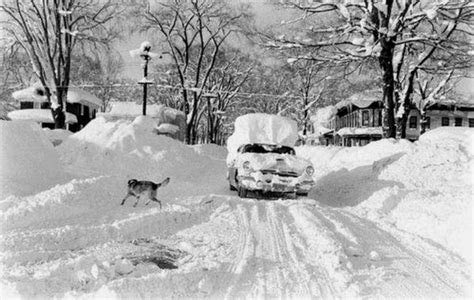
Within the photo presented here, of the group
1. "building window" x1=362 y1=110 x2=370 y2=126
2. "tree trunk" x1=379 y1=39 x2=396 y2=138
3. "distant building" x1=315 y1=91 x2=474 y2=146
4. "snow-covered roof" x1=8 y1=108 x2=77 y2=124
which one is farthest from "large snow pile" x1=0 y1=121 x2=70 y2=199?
"building window" x1=362 y1=110 x2=370 y2=126

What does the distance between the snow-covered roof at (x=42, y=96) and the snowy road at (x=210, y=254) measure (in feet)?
124

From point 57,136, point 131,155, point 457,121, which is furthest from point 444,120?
point 131,155

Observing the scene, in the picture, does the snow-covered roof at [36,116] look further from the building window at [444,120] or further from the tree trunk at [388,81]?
the building window at [444,120]

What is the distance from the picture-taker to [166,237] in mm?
6996

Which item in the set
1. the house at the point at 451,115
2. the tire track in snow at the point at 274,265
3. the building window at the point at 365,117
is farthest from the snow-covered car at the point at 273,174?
the house at the point at 451,115

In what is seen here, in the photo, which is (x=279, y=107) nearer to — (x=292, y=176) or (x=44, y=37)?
(x=44, y=37)

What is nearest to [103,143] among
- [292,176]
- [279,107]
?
[292,176]

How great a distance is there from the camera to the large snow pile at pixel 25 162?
10.0 m

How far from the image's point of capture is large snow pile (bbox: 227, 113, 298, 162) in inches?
648

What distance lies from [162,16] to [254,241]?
28981mm

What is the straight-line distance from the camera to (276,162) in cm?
1216

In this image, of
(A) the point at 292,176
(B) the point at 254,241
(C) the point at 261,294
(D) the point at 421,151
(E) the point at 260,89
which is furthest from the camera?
(E) the point at 260,89

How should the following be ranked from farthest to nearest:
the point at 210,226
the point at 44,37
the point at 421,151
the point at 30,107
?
the point at 30,107 → the point at 44,37 → the point at 421,151 → the point at 210,226

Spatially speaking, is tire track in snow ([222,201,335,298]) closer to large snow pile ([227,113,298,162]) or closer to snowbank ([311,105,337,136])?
large snow pile ([227,113,298,162])
